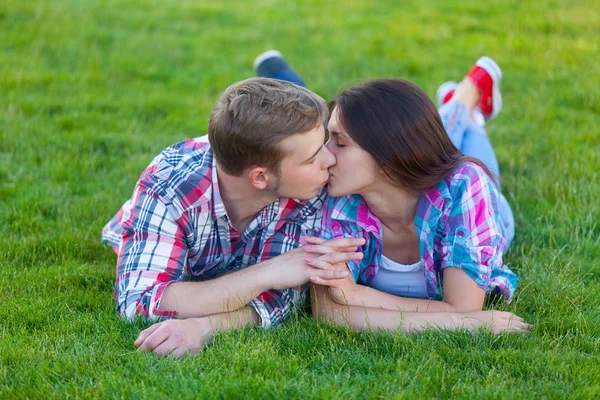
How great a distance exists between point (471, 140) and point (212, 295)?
8.92ft

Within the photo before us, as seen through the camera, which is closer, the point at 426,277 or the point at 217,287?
the point at 217,287

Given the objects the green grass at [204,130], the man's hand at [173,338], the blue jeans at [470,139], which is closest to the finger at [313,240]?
the green grass at [204,130]

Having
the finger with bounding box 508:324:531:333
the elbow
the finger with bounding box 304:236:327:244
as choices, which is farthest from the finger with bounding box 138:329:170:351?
the finger with bounding box 508:324:531:333

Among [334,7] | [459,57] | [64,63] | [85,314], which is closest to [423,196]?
[85,314]

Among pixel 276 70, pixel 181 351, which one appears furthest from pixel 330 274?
pixel 276 70

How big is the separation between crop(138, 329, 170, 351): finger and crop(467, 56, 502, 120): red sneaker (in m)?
3.86

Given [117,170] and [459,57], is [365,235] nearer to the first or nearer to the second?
[117,170]

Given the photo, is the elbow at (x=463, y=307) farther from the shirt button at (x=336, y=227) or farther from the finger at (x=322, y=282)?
the shirt button at (x=336, y=227)

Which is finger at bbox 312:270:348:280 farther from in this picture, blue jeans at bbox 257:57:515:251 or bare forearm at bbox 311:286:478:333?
blue jeans at bbox 257:57:515:251

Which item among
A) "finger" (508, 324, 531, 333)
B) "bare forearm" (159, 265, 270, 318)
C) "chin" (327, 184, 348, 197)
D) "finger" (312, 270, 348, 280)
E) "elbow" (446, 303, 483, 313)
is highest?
"chin" (327, 184, 348, 197)

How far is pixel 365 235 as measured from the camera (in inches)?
164

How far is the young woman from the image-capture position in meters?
3.84

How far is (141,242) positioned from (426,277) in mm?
1689

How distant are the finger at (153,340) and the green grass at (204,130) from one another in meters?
0.10
